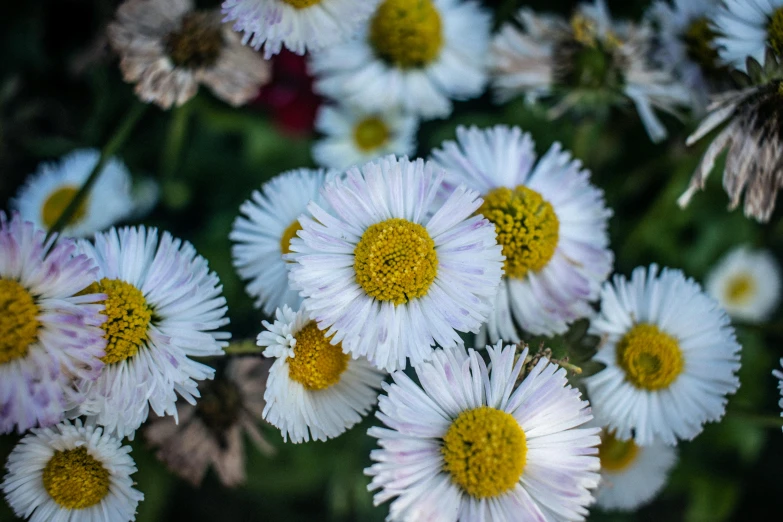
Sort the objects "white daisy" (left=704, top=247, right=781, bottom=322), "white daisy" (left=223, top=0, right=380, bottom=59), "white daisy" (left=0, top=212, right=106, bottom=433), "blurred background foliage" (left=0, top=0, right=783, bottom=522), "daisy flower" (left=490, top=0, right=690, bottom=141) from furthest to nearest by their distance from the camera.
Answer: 1. "white daisy" (left=704, top=247, right=781, bottom=322)
2. "blurred background foliage" (left=0, top=0, right=783, bottom=522)
3. "daisy flower" (left=490, top=0, right=690, bottom=141)
4. "white daisy" (left=223, top=0, right=380, bottom=59)
5. "white daisy" (left=0, top=212, right=106, bottom=433)

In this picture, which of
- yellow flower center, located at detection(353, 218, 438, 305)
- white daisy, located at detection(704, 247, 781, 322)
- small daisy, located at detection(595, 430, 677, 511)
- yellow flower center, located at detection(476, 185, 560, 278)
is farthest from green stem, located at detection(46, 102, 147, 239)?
white daisy, located at detection(704, 247, 781, 322)

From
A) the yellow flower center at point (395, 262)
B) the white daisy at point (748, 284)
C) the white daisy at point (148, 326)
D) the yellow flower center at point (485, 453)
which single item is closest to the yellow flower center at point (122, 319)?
the white daisy at point (148, 326)

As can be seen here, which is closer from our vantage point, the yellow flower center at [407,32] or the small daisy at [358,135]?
the yellow flower center at [407,32]

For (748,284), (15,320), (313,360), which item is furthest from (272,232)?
(748,284)

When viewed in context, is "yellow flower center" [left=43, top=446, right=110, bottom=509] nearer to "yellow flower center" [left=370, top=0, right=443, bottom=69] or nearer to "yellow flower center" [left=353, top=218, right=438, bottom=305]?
"yellow flower center" [left=353, top=218, right=438, bottom=305]

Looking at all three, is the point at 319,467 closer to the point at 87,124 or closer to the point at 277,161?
the point at 277,161

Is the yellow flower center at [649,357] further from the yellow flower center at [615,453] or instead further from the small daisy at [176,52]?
the small daisy at [176,52]
